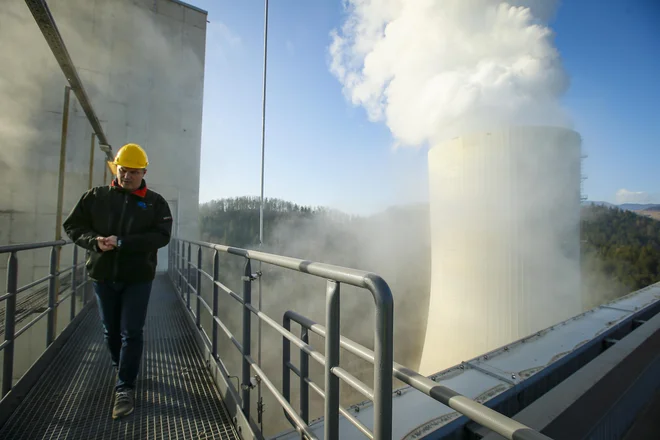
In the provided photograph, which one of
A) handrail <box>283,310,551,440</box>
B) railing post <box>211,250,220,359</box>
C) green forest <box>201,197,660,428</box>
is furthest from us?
green forest <box>201,197,660,428</box>

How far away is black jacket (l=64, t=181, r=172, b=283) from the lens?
54.4 inches

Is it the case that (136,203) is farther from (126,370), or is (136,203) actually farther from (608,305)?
(608,305)

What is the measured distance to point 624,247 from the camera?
16172 mm

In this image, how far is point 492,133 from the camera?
24.1ft

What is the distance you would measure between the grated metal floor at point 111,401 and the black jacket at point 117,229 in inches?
26.1

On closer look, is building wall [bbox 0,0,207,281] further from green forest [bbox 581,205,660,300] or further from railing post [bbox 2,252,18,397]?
green forest [bbox 581,205,660,300]

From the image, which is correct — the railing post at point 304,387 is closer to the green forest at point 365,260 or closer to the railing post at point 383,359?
the railing post at point 383,359

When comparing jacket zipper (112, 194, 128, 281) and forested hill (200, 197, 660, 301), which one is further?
forested hill (200, 197, 660, 301)

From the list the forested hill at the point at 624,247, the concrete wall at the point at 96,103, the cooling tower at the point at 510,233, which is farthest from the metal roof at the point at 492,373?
the forested hill at the point at 624,247

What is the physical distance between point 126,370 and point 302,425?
41.6 inches

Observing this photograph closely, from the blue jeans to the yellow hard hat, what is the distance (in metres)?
0.55

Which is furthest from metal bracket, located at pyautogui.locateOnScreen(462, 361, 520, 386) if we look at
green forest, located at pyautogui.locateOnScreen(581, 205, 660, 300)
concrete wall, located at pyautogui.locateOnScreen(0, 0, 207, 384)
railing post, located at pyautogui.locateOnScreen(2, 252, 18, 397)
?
green forest, located at pyautogui.locateOnScreen(581, 205, 660, 300)

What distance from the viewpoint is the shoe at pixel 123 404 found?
1452 millimetres

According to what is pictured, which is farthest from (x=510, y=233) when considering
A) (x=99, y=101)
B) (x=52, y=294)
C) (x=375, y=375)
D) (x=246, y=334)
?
(x=99, y=101)
